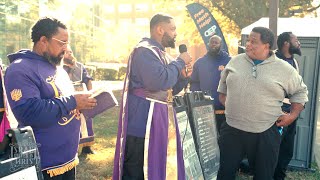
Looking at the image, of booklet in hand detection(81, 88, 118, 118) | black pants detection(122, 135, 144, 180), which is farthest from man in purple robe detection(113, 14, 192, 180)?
booklet in hand detection(81, 88, 118, 118)

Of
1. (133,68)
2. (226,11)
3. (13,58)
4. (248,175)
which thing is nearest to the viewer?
(13,58)

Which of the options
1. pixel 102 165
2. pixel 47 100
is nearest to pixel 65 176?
pixel 47 100

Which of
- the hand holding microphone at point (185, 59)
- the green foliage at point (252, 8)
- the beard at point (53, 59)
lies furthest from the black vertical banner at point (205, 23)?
the green foliage at point (252, 8)

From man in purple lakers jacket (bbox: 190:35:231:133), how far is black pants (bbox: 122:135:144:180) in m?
2.19

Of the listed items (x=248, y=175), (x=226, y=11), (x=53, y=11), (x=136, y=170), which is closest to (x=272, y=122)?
(x=136, y=170)

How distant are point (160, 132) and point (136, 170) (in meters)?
0.43

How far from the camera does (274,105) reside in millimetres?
3422

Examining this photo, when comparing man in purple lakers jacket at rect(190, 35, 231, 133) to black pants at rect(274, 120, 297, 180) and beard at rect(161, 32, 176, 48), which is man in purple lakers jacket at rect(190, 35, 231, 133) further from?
beard at rect(161, 32, 176, 48)

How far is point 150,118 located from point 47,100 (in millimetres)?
982

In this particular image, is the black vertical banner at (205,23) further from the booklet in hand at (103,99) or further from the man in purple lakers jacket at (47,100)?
the man in purple lakers jacket at (47,100)

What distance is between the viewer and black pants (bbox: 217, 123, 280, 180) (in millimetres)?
3438

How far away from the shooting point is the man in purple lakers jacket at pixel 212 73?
5.05 metres

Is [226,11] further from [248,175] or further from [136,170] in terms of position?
[136,170]

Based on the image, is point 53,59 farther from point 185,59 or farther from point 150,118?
point 185,59
